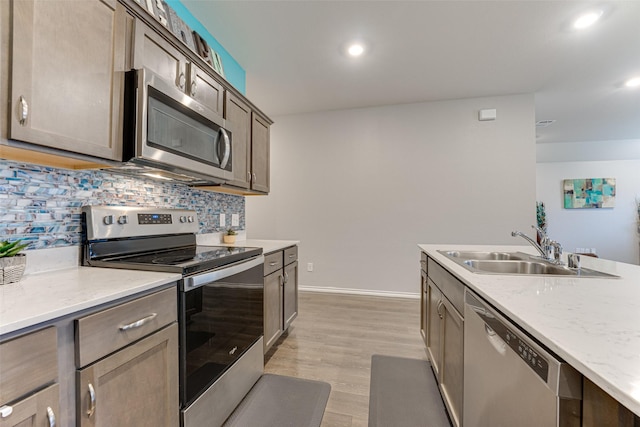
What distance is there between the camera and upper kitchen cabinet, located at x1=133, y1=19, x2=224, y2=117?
1.31m

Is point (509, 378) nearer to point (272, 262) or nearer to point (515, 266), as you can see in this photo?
point (515, 266)

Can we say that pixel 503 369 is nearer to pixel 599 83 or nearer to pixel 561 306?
pixel 561 306

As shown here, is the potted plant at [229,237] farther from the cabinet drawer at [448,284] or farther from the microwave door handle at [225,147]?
the cabinet drawer at [448,284]

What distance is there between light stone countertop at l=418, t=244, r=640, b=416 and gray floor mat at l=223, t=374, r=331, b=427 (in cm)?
116

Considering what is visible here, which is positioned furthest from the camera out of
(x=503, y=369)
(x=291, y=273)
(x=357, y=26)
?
(x=291, y=273)

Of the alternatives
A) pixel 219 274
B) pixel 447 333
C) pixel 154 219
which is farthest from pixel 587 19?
pixel 154 219

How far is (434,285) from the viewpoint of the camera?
1.81m

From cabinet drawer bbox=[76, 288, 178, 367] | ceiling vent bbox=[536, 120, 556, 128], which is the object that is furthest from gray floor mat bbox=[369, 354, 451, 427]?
ceiling vent bbox=[536, 120, 556, 128]

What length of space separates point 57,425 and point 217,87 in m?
1.86

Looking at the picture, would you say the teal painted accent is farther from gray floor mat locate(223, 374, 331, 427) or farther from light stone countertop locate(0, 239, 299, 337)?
gray floor mat locate(223, 374, 331, 427)

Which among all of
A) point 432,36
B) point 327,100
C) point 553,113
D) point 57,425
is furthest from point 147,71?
point 553,113

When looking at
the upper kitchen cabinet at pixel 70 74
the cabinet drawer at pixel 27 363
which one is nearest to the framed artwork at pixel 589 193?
the upper kitchen cabinet at pixel 70 74

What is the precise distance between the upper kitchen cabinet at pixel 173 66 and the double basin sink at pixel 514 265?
6.04 ft

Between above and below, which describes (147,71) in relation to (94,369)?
above
